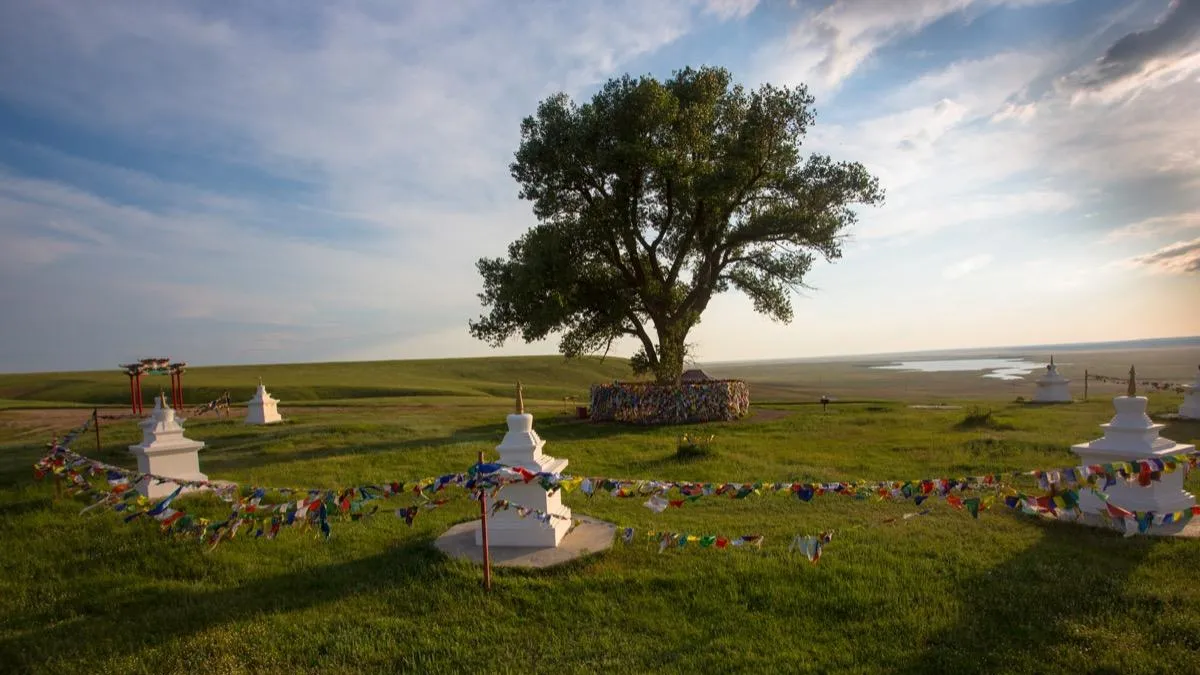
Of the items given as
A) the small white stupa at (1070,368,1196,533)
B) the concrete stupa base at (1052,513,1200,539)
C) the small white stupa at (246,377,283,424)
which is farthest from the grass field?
the small white stupa at (246,377,283,424)

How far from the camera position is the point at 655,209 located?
90.7 feet

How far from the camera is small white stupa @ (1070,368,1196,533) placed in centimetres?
863

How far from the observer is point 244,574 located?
7.89m

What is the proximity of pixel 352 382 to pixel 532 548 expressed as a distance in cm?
5642

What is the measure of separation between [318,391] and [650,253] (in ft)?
108

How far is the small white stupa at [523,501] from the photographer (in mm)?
8273

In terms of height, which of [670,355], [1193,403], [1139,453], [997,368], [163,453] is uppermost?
[670,355]

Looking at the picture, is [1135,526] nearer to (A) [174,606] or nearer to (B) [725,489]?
(B) [725,489]

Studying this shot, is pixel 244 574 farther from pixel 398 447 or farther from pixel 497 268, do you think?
pixel 497 268

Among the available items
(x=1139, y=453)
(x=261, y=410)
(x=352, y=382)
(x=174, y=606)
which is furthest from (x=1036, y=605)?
(x=352, y=382)

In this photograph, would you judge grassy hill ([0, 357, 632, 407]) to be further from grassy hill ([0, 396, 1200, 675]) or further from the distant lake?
the distant lake

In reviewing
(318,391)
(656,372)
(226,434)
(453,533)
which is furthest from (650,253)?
(318,391)

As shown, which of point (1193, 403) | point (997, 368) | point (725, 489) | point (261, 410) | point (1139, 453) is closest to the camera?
point (725, 489)

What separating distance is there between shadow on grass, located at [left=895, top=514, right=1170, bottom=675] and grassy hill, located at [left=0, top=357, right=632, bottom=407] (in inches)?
1180
